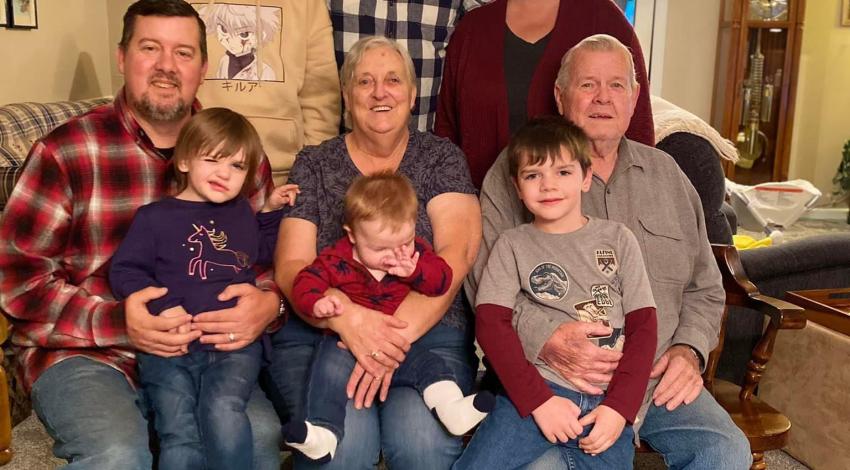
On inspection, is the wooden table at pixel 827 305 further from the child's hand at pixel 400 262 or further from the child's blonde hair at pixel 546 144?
the child's hand at pixel 400 262

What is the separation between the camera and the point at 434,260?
1.98m

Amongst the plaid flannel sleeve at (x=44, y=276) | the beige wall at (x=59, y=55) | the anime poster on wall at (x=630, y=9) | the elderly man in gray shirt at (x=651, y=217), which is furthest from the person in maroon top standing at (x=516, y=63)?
the anime poster on wall at (x=630, y=9)

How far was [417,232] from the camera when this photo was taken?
6.98 feet

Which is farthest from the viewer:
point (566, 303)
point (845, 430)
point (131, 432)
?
point (845, 430)

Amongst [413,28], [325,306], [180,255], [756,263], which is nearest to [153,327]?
[180,255]

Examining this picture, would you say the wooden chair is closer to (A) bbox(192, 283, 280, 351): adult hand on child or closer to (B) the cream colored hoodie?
(A) bbox(192, 283, 280, 351): adult hand on child

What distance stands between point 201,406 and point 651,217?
4.01ft

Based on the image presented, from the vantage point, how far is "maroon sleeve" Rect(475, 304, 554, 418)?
1841 millimetres

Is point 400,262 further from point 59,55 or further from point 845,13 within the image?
point 845,13

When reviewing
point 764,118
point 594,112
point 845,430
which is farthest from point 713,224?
point 764,118

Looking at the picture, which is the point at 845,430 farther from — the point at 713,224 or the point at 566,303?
the point at 566,303

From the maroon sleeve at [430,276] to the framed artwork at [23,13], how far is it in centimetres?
309

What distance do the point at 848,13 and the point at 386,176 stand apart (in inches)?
247

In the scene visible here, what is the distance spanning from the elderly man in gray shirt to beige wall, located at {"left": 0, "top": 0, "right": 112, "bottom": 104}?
3004 mm
